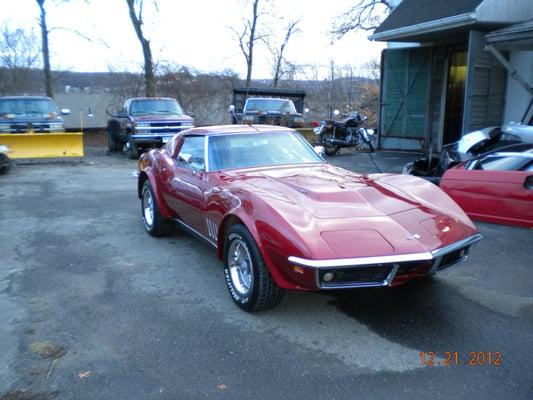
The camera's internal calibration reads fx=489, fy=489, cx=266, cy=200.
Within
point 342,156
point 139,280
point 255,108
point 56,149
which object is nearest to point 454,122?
point 342,156

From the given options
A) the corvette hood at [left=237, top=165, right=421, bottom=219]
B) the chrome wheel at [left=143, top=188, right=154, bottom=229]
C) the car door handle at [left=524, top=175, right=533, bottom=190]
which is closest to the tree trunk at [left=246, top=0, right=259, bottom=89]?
the chrome wheel at [left=143, top=188, right=154, bottom=229]

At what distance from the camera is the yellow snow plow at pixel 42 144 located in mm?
14133

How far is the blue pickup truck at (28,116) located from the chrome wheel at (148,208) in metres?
9.99

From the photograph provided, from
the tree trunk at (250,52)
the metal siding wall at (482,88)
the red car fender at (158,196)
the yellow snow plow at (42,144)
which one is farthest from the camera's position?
the tree trunk at (250,52)

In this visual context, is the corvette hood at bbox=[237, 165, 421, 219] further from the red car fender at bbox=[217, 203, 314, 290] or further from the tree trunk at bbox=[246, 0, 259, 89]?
the tree trunk at bbox=[246, 0, 259, 89]

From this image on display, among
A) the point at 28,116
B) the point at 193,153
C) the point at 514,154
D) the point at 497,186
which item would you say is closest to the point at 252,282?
the point at 193,153

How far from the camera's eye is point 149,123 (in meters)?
14.6

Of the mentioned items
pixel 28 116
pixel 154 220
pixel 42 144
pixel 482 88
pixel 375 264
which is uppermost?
pixel 482 88

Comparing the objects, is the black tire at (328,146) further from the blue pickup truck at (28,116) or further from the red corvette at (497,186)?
the red corvette at (497,186)

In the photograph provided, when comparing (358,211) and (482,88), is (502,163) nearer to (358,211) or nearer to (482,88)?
(358,211)

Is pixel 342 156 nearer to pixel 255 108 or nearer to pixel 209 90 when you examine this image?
pixel 255 108

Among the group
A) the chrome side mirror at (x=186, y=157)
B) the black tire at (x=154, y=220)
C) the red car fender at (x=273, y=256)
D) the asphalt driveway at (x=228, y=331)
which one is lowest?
the asphalt driveway at (x=228, y=331)

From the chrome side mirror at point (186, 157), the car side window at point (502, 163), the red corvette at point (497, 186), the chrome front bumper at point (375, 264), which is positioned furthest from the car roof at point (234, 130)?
the car side window at point (502, 163)

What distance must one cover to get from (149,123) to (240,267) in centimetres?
1140
